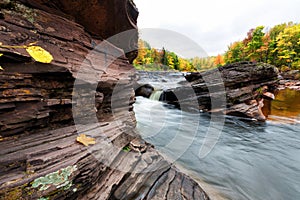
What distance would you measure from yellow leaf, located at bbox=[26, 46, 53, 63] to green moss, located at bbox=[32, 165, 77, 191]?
5.39 feet

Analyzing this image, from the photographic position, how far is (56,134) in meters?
2.28

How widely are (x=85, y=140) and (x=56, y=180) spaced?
75 centimetres

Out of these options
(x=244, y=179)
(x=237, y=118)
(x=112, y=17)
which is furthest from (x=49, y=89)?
(x=237, y=118)

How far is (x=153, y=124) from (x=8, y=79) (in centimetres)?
666

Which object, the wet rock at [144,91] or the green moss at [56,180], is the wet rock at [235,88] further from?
the green moss at [56,180]

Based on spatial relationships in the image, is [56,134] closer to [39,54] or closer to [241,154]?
[39,54]

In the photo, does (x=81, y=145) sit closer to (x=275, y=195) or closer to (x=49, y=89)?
(x=49, y=89)

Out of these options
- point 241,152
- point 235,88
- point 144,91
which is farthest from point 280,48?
point 241,152

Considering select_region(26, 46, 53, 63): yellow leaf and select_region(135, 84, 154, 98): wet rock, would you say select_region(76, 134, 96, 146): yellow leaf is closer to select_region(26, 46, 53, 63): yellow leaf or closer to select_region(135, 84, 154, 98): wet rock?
select_region(26, 46, 53, 63): yellow leaf

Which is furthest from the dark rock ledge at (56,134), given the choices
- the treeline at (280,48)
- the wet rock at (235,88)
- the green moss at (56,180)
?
the treeline at (280,48)

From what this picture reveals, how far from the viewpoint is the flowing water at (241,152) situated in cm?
354

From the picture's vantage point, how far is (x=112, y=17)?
4.25 meters

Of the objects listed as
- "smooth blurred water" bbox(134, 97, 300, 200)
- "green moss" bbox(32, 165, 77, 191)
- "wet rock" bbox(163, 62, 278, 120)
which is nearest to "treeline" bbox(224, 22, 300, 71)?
"wet rock" bbox(163, 62, 278, 120)

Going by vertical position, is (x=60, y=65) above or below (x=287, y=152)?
above
